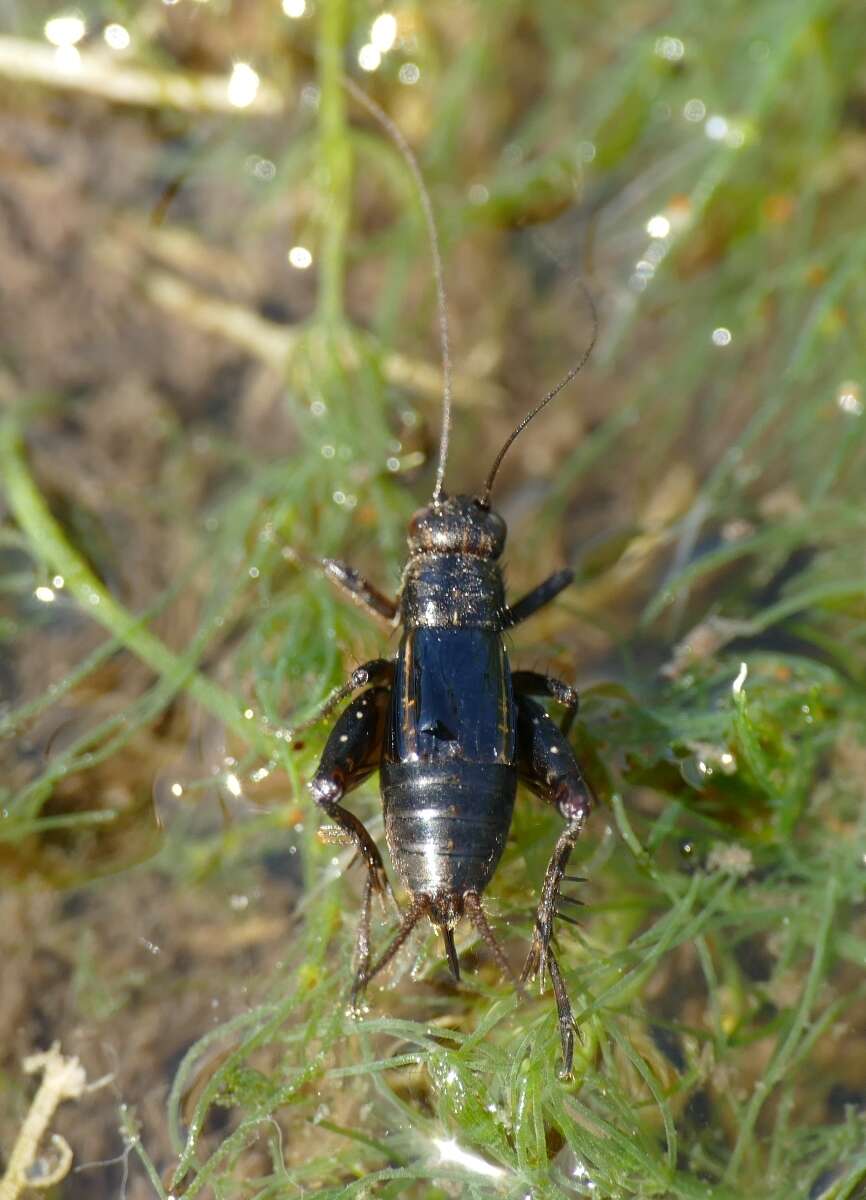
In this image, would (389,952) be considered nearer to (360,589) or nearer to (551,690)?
(551,690)

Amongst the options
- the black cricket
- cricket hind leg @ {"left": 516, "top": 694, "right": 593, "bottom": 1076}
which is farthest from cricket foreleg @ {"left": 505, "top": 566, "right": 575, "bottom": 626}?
cricket hind leg @ {"left": 516, "top": 694, "right": 593, "bottom": 1076}

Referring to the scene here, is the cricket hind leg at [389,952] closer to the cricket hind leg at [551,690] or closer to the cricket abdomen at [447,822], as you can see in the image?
the cricket abdomen at [447,822]

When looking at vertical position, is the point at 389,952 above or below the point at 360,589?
below

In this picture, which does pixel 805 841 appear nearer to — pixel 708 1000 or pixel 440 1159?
pixel 708 1000

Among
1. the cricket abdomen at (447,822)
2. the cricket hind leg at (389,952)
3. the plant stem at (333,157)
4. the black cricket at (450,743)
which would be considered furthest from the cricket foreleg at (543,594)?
the plant stem at (333,157)

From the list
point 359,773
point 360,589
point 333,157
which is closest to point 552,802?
point 359,773

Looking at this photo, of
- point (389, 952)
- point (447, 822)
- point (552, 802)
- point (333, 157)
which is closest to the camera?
point (447, 822)

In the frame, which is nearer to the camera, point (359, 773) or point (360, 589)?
point (359, 773)
